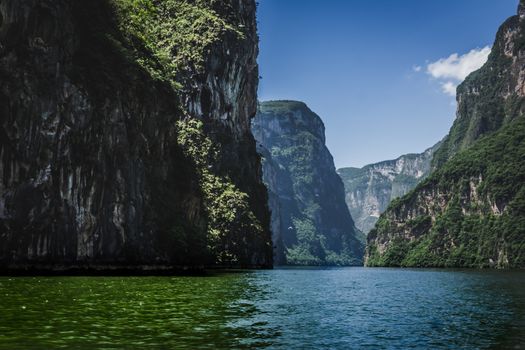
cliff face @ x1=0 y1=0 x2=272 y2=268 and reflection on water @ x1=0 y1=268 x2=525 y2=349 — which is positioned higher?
cliff face @ x1=0 y1=0 x2=272 y2=268

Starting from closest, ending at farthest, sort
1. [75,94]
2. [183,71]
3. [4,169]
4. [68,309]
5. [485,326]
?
[485,326]
[68,309]
[4,169]
[75,94]
[183,71]

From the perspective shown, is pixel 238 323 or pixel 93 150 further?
pixel 93 150

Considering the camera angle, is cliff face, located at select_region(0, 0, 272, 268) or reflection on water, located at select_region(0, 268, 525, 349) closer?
reflection on water, located at select_region(0, 268, 525, 349)

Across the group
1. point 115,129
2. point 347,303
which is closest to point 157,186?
point 115,129

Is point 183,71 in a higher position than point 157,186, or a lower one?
higher

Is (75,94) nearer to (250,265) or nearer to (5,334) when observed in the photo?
(5,334)

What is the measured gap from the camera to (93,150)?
310 ft

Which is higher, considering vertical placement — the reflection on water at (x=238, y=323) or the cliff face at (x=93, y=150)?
the cliff face at (x=93, y=150)

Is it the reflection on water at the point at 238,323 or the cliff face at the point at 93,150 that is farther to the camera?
the cliff face at the point at 93,150

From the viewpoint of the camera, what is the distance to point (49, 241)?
85.3 meters

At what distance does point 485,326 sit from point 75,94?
260 feet

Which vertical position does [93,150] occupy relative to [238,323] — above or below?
above

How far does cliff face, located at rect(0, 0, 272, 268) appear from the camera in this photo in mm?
82500

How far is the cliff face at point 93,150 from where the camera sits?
82.5 meters
